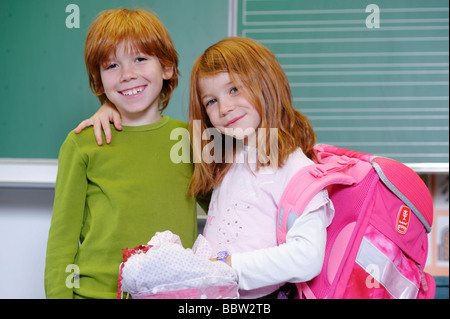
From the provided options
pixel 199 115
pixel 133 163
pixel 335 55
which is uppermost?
pixel 335 55

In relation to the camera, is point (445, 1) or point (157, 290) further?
point (445, 1)

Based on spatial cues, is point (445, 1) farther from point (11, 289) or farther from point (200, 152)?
point (11, 289)

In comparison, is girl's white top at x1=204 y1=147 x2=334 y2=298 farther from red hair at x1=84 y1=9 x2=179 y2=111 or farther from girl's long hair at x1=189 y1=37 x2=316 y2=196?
red hair at x1=84 y1=9 x2=179 y2=111

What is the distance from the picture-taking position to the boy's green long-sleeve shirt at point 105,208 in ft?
3.23

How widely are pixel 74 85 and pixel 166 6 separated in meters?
0.44

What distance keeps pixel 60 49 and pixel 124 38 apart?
2.06ft

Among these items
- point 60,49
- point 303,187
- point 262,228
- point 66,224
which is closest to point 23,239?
point 60,49

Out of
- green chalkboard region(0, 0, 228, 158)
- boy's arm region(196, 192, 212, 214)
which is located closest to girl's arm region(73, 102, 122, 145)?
boy's arm region(196, 192, 212, 214)

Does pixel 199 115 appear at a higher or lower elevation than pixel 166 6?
lower

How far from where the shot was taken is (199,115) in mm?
1044

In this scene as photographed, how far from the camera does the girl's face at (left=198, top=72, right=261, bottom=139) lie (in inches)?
37.4

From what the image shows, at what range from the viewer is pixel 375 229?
89cm

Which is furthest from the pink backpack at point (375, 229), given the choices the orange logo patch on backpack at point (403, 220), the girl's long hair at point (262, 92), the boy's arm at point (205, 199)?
the boy's arm at point (205, 199)
